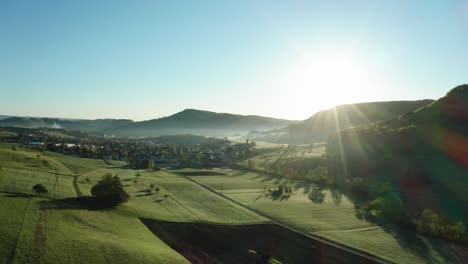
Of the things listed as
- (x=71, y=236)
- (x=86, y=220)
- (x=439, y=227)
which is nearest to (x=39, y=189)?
(x=86, y=220)

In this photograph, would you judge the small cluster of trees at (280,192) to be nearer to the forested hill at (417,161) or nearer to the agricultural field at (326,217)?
the agricultural field at (326,217)

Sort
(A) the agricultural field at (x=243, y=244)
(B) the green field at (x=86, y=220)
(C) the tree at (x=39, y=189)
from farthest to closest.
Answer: (C) the tree at (x=39, y=189) < (A) the agricultural field at (x=243, y=244) < (B) the green field at (x=86, y=220)

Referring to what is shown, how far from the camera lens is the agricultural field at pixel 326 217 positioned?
199 ft

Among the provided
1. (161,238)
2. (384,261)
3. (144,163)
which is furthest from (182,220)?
(144,163)

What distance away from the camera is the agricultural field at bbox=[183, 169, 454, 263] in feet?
199

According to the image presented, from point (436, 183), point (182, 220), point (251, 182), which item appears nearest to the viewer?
point (182, 220)

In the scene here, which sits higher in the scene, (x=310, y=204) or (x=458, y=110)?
(x=458, y=110)

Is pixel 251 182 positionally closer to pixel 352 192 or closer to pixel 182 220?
pixel 352 192

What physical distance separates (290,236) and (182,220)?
26.7 meters

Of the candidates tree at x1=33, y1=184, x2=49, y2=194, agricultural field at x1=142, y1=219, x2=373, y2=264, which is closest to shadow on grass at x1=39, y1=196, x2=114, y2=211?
tree at x1=33, y1=184, x2=49, y2=194

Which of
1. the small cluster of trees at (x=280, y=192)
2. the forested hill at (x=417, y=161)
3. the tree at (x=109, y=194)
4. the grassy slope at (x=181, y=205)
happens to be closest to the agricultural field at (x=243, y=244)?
the grassy slope at (x=181, y=205)

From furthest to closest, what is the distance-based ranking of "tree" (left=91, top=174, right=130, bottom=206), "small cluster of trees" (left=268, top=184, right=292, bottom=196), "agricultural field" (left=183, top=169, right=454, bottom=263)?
"small cluster of trees" (left=268, top=184, right=292, bottom=196) < "tree" (left=91, top=174, right=130, bottom=206) < "agricultural field" (left=183, top=169, right=454, bottom=263)

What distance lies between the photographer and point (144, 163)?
18312cm

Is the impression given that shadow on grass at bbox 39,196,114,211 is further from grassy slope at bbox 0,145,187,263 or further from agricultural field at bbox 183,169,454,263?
agricultural field at bbox 183,169,454,263
